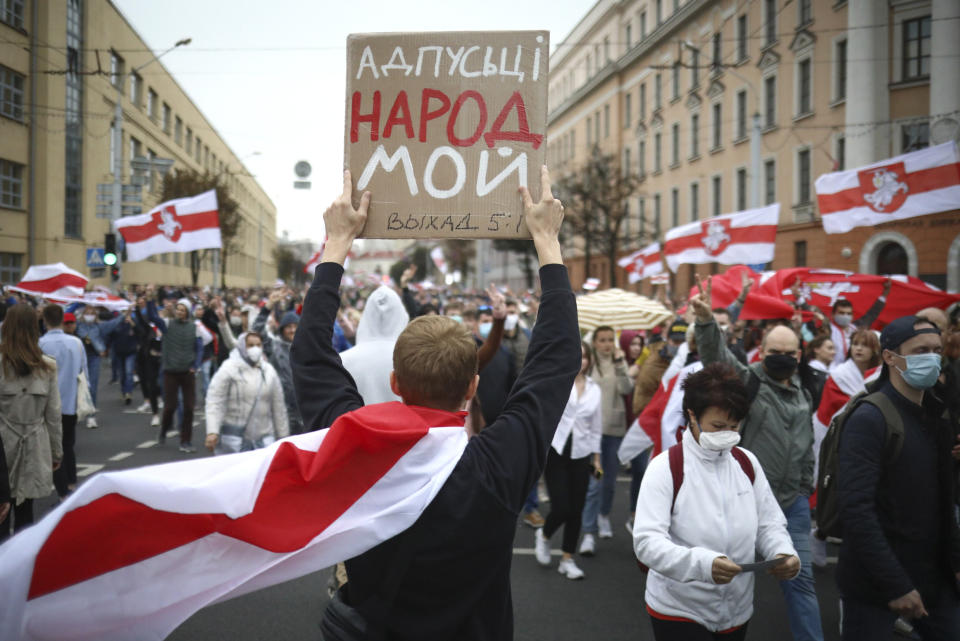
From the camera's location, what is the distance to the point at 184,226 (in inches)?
543

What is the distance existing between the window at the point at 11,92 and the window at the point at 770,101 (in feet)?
93.8

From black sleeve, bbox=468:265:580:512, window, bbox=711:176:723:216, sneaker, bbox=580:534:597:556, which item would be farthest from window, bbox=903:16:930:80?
black sleeve, bbox=468:265:580:512

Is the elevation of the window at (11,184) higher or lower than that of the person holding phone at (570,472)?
higher

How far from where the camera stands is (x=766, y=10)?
107 feet

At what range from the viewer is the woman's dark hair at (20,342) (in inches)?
213

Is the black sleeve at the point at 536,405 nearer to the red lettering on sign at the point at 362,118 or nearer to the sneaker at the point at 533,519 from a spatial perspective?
the red lettering on sign at the point at 362,118

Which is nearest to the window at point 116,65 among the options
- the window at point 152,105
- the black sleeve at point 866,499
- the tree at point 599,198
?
the window at point 152,105

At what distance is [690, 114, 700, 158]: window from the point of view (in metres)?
39.4

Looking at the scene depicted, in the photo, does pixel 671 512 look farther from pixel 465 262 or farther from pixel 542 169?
pixel 465 262

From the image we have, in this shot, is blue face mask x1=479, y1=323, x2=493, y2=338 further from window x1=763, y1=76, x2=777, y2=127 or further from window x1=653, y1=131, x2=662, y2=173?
window x1=653, y1=131, x2=662, y2=173

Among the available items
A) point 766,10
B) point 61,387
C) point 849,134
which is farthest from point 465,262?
point 61,387

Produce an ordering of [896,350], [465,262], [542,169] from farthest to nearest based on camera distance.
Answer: [465,262] < [896,350] < [542,169]

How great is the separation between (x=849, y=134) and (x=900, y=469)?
84.2ft

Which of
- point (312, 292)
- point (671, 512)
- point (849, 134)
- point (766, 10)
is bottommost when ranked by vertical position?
point (671, 512)
